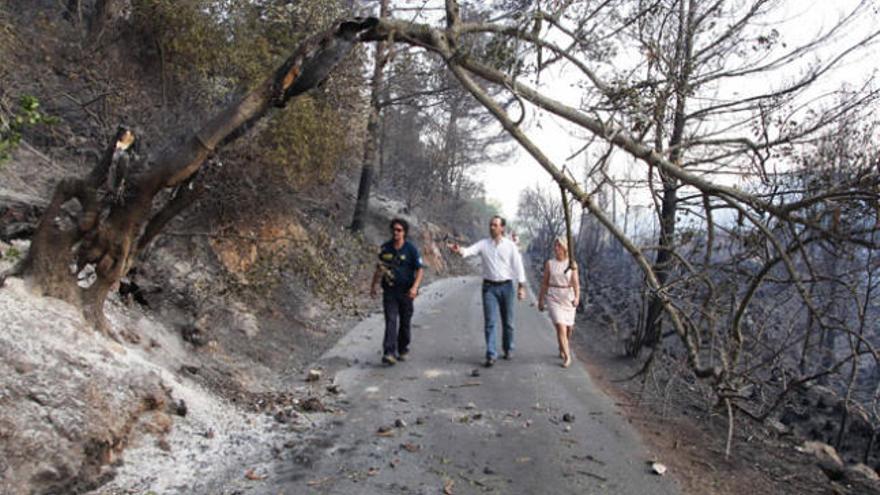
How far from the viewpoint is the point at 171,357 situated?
6598 mm

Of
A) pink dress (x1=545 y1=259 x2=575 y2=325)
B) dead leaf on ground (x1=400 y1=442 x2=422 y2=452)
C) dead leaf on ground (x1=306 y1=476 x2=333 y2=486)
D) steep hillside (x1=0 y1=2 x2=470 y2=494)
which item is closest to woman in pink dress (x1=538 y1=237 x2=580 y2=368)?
pink dress (x1=545 y1=259 x2=575 y2=325)

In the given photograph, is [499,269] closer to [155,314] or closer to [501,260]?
[501,260]

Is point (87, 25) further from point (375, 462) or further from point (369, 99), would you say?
point (375, 462)

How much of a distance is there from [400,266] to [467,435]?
3172mm

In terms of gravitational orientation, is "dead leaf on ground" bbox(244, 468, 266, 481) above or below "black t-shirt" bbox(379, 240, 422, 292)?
below

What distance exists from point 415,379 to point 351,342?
270 cm

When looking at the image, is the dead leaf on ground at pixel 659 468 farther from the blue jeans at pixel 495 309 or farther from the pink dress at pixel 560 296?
the pink dress at pixel 560 296

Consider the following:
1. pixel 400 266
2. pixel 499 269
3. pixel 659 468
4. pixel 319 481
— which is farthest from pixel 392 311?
pixel 659 468

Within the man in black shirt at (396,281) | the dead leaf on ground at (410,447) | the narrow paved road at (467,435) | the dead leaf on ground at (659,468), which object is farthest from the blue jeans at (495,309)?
the dead leaf on ground at (659,468)

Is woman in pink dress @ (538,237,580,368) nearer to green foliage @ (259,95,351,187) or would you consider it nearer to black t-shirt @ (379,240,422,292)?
black t-shirt @ (379,240,422,292)

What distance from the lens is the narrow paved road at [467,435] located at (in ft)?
14.9

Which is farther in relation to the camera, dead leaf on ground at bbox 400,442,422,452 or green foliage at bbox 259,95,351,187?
green foliage at bbox 259,95,351,187

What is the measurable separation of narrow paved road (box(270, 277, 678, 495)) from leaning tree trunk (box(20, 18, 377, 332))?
2.57m

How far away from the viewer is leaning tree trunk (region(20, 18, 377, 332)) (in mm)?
5395
